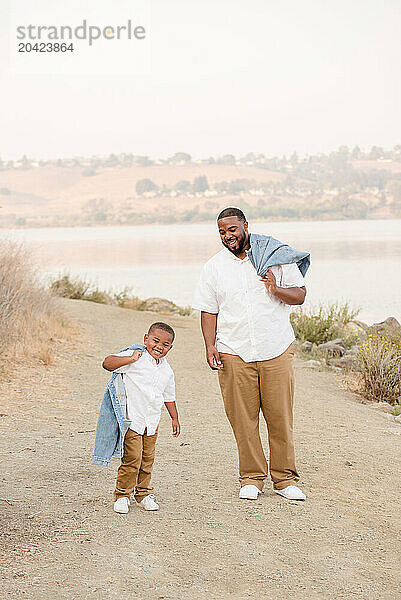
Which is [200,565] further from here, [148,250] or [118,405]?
[148,250]

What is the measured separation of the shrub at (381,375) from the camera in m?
10.2

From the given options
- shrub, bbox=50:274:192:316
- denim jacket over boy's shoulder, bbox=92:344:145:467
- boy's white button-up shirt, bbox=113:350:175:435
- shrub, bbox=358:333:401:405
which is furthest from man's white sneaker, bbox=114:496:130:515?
shrub, bbox=50:274:192:316

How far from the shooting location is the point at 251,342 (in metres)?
5.23

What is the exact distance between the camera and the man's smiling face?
514cm

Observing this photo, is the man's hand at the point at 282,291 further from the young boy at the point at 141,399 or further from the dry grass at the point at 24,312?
the dry grass at the point at 24,312

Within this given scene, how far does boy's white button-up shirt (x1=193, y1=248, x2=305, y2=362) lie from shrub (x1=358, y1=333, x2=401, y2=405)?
5209 mm

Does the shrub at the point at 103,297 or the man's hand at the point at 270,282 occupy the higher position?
the man's hand at the point at 270,282

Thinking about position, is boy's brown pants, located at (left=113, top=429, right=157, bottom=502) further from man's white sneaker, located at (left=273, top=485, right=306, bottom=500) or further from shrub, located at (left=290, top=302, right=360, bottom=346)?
shrub, located at (left=290, top=302, right=360, bottom=346)

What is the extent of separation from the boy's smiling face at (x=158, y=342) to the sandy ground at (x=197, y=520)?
3.16 ft

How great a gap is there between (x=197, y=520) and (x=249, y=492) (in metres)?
0.52

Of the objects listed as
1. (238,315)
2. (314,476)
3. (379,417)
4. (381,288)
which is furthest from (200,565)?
(381,288)

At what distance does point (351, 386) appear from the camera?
10.8 m

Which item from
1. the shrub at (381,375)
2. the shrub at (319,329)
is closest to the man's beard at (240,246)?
the shrub at (381,375)

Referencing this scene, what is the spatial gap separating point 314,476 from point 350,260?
3485 centimetres
